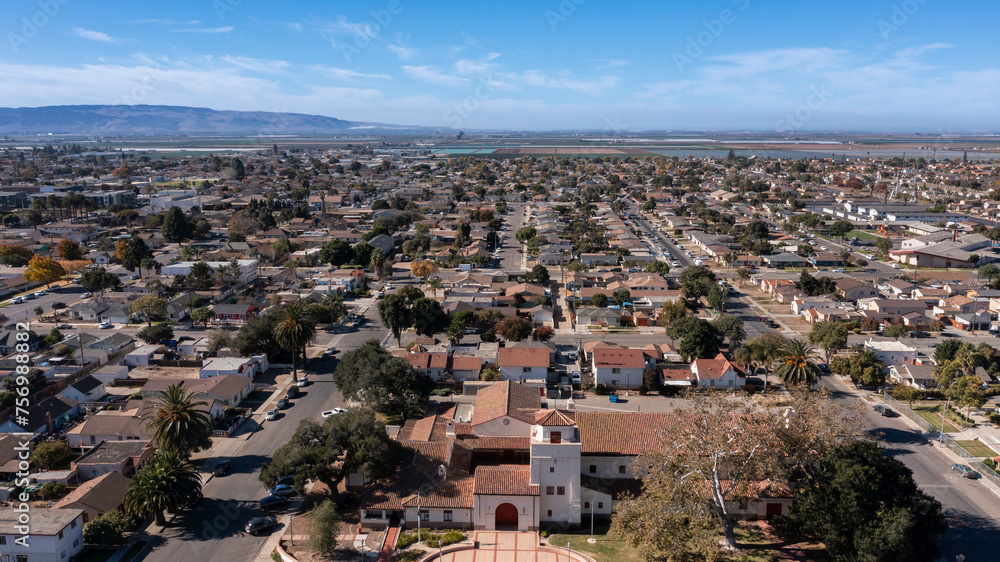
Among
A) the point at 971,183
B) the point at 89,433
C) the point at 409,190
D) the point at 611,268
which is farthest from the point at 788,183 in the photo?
the point at 89,433

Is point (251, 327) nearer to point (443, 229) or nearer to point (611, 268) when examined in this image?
point (611, 268)

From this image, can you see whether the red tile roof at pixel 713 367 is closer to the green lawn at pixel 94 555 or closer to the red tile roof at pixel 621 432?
the red tile roof at pixel 621 432

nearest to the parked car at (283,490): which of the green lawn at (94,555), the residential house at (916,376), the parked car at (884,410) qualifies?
the green lawn at (94,555)

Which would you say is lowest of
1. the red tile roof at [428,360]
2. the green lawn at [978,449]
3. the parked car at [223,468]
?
the parked car at [223,468]

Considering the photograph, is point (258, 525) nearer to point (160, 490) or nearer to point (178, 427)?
point (160, 490)

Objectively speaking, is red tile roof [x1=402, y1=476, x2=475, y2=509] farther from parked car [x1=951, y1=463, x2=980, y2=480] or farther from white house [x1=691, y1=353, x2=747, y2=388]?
parked car [x1=951, y1=463, x2=980, y2=480]
